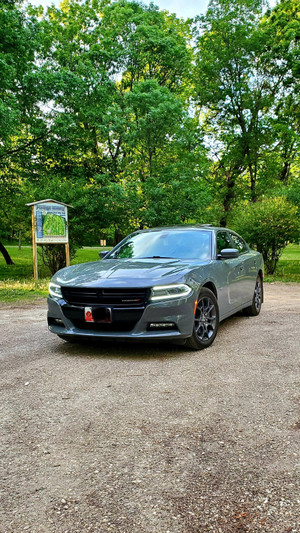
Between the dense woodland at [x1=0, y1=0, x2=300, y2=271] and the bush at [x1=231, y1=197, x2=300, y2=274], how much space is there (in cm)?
5

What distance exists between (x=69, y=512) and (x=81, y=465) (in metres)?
0.43

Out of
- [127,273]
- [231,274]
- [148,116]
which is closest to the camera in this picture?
[127,273]

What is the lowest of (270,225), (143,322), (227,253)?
(143,322)

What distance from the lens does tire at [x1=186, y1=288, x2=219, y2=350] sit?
4941 mm

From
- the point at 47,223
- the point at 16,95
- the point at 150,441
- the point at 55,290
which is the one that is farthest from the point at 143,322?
the point at 16,95

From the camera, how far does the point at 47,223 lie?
45.5ft

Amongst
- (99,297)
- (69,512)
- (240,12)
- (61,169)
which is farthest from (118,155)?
(69,512)

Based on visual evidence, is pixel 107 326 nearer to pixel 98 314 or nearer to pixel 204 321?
pixel 98 314

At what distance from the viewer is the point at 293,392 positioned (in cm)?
359

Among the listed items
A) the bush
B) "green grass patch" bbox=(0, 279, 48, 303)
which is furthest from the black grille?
the bush

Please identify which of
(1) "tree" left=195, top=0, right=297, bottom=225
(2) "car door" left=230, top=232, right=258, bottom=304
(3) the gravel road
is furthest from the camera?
(1) "tree" left=195, top=0, right=297, bottom=225

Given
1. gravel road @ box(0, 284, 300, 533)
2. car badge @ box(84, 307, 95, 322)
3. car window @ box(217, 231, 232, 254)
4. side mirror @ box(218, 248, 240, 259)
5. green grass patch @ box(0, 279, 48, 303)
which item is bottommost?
green grass patch @ box(0, 279, 48, 303)

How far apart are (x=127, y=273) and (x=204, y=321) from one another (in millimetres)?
1129

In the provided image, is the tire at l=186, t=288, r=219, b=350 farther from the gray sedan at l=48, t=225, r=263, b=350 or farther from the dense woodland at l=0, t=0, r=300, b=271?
the dense woodland at l=0, t=0, r=300, b=271
